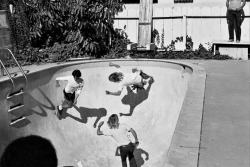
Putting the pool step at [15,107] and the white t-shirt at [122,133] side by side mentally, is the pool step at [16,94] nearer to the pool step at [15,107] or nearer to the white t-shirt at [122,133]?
the pool step at [15,107]

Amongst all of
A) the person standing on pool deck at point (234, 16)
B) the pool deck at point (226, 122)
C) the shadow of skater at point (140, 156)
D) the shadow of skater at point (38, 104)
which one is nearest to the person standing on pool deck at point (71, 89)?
the shadow of skater at point (38, 104)

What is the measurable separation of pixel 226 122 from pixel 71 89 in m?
5.50

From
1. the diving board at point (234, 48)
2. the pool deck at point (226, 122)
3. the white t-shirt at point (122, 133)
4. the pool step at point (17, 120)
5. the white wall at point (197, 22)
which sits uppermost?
the white wall at point (197, 22)

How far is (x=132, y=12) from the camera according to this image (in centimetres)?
1642

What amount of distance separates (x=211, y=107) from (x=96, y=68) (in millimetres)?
6657

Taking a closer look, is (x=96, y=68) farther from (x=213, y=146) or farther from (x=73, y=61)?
(x=213, y=146)

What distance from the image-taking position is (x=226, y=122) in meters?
6.52

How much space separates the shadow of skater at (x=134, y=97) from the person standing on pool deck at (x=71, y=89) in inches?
67.9

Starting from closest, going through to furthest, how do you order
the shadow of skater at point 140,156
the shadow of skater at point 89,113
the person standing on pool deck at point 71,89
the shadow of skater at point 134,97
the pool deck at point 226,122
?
the pool deck at point 226,122
the shadow of skater at point 140,156
the person standing on pool deck at point 71,89
the shadow of skater at point 89,113
the shadow of skater at point 134,97

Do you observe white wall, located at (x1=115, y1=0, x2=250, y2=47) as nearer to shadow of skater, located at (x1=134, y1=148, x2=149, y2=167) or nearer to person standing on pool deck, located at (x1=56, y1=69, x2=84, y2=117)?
person standing on pool deck, located at (x1=56, y1=69, x2=84, y2=117)

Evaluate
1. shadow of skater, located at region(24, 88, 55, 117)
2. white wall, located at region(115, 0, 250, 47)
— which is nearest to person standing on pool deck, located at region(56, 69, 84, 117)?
shadow of skater, located at region(24, 88, 55, 117)

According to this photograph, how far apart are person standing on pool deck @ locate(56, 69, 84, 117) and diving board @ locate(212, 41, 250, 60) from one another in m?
5.60

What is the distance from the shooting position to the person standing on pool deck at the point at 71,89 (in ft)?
35.7

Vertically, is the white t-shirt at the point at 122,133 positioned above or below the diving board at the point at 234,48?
below
